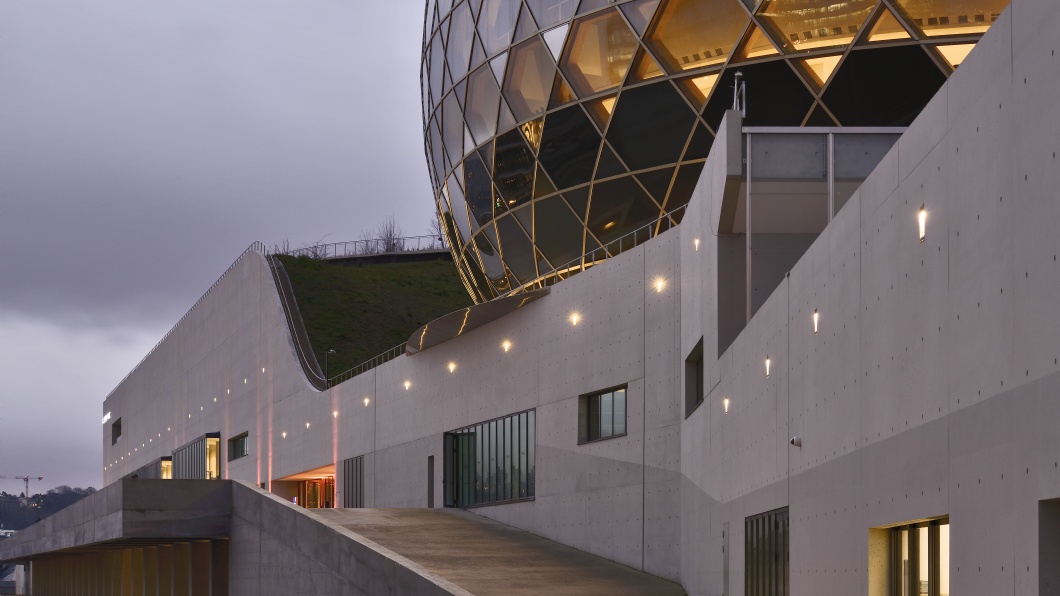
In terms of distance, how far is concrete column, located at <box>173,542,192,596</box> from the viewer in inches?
1419

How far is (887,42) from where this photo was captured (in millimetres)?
24312

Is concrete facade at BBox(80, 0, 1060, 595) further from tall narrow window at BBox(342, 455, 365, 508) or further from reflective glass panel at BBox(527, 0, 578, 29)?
tall narrow window at BBox(342, 455, 365, 508)

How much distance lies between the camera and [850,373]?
11797mm

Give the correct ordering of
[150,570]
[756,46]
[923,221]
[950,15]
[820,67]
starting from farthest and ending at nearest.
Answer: [150,570], [756,46], [820,67], [950,15], [923,221]

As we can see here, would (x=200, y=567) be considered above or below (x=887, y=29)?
below

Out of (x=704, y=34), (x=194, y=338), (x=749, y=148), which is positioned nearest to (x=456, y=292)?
(x=194, y=338)

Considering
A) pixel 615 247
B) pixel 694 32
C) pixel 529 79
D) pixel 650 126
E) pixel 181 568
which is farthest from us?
pixel 181 568

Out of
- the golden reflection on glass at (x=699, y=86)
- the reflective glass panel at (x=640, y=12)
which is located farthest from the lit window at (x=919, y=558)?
the reflective glass panel at (x=640, y=12)

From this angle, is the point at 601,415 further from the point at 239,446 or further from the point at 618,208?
the point at 239,446

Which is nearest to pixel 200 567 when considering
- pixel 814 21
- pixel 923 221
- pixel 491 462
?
pixel 491 462

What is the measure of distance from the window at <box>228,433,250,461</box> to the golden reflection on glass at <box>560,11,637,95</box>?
32.3 m

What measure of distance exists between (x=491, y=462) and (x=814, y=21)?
14.1 m

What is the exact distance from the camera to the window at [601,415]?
87.7ft

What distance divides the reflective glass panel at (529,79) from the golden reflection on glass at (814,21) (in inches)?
231
